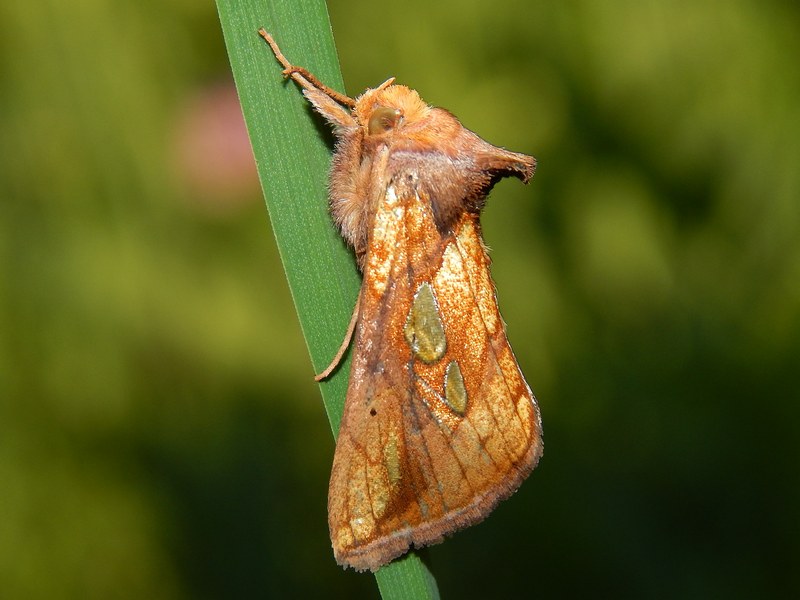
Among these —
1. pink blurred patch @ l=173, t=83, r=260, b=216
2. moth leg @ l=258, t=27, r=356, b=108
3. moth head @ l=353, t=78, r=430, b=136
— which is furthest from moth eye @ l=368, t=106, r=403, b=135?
pink blurred patch @ l=173, t=83, r=260, b=216

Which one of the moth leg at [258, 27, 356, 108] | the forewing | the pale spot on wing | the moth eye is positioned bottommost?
the forewing

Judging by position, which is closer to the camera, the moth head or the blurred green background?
the moth head

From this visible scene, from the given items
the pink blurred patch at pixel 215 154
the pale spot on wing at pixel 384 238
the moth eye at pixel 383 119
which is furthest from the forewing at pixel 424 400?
the pink blurred patch at pixel 215 154

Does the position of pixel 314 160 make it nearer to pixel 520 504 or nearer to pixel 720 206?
pixel 520 504

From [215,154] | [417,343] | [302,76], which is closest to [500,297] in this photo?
[417,343]

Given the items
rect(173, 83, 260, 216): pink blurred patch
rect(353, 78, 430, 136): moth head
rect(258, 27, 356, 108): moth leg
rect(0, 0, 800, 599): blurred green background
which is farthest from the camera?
rect(173, 83, 260, 216): pink blurred patch

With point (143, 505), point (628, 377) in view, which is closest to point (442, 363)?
point (628, 377)

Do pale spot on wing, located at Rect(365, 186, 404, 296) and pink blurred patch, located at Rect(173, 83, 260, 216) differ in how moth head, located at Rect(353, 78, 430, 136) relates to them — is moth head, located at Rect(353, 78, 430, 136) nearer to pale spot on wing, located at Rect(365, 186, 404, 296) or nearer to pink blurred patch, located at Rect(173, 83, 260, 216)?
pale spot on wing, located at Rect(365, 186, 404, 296)

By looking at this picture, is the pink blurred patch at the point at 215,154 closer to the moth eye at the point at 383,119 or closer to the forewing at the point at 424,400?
the moth eye at the point at 383,119

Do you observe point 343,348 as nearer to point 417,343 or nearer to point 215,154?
point 417,343
